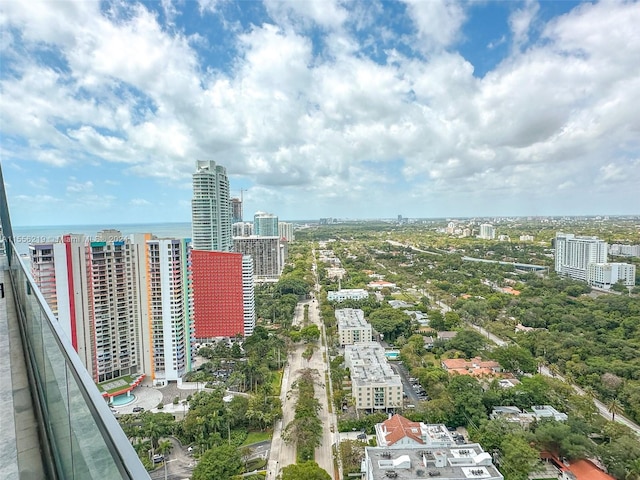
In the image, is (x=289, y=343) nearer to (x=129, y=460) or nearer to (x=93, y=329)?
(x=93, y=329)

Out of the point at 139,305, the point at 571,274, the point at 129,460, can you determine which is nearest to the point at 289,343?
the point at 139,305

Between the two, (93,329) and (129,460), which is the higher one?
(129,460)

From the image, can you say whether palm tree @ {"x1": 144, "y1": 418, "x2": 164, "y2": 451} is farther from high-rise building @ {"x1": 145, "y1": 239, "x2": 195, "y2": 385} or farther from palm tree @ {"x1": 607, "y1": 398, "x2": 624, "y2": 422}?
palm tree @ {"x1": 607, "y1": 398, "x2": 624, "y2": 422}

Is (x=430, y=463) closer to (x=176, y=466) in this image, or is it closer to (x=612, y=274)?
(x=176, y=466)

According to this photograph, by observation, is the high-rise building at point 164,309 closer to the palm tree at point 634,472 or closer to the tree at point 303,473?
the tree at point 303,473

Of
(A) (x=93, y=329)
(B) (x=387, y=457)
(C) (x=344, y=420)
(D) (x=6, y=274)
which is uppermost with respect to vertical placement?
(D) (x=6, y=274)

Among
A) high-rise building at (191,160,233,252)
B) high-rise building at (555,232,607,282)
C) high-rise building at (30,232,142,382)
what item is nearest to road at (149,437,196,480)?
high-rise building at (30,232,142,382)
